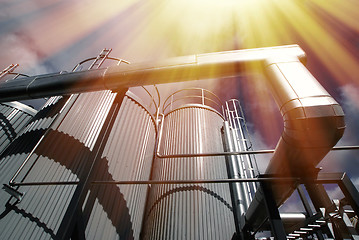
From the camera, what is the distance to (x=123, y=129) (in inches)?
226

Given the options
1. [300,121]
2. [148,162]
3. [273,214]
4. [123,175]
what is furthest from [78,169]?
[300,121]

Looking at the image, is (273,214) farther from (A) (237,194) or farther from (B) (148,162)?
(B) (148,162)

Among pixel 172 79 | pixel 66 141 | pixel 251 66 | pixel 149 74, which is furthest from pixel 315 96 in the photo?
pixel 66 141

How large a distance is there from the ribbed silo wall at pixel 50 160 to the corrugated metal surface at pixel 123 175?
1.92 ft

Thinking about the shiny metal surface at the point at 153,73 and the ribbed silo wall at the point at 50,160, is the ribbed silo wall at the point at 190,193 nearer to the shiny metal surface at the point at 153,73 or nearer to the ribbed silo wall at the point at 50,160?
the ribbed silo wall at the point at 50,160

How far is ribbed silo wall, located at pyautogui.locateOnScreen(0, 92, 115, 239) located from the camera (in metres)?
3.48

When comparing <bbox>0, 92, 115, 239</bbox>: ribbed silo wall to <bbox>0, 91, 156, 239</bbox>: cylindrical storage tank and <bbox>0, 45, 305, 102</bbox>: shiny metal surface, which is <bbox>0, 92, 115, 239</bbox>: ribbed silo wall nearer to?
<bbox>0, 91, 156, 239</bbox>: cylindrical storage tank

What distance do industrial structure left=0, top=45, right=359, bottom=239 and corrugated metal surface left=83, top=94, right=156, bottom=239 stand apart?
0.03 m

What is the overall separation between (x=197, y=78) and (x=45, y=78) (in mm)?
3562

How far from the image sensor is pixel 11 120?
7379mm

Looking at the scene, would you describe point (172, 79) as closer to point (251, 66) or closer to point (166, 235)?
point (251, 66)

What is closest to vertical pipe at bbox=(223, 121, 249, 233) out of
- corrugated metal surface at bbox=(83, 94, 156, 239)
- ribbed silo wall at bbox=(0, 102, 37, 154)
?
corrugated metal surface at bbox=(83, 94, 156, 239)

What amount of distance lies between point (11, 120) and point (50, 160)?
5.23m

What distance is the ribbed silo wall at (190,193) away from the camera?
4.90 meters
